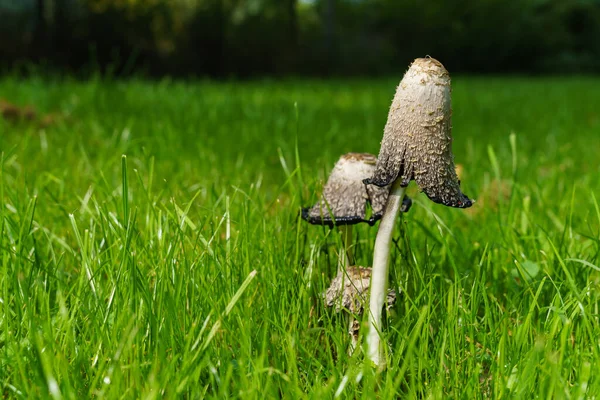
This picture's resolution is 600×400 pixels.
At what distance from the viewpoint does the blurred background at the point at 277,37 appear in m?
10.6

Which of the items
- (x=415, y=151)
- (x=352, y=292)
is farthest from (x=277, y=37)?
(x=415, y=151)

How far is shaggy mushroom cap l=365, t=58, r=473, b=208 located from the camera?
52.0 inches

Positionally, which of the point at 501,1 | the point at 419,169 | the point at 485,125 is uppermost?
the point at 501,1

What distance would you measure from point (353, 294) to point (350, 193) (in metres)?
0.27

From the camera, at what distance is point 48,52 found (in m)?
10.5

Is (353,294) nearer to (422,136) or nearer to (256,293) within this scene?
(256,293)

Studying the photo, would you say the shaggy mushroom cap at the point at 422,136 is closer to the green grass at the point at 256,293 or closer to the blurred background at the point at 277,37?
the green grass at the point at 256,293

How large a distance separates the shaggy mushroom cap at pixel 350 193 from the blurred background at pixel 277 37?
7.93 m

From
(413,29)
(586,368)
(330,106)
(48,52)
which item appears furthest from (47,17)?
(413,29)

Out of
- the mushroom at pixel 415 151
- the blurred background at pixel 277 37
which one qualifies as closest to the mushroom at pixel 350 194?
the mushroom at pixel 415 151

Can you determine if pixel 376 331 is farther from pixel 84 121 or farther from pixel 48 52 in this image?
pixel 48 52

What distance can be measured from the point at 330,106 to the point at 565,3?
2630 centimetres

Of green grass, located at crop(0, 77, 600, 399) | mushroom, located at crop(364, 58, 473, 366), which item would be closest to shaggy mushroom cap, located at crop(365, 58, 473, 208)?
mushroom, located at crop(364, 58, 473, 366)

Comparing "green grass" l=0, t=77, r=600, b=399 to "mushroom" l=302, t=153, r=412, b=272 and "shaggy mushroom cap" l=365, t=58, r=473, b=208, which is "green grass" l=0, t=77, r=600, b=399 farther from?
"shaggy mushroom cap" l=365, t=58, r=473, b=208
